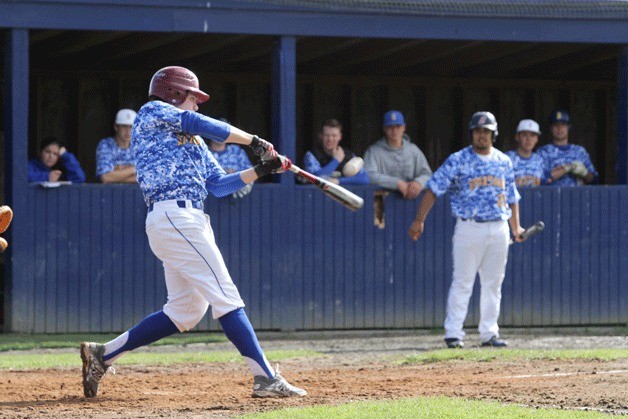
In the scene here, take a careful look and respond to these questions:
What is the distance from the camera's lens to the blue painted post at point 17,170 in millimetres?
13461

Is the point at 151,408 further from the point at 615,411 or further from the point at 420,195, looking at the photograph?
the point at 420,195

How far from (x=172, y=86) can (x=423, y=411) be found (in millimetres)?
2536

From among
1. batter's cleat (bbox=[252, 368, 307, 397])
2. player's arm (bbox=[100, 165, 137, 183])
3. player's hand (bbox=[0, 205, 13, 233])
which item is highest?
player's arm (bbox=[100, 165, 137, 183])

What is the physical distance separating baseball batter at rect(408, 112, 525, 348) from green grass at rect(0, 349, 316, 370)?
4.94ft

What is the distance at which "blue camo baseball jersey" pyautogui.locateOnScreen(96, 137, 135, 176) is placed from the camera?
555 inches

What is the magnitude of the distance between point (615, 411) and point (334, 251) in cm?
698

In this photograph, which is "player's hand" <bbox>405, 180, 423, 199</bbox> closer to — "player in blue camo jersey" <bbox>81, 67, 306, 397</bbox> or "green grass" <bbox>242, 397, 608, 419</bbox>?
"player in blue camo jersey" <bbox>81, 67, 306, 397</bbox>

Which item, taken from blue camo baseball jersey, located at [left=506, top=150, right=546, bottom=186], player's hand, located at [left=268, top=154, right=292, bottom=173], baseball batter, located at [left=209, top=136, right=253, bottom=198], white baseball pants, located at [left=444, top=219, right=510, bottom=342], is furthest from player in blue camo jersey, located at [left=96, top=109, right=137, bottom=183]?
player's hand, located at [left=268, top=154, right=292, bottom=173]

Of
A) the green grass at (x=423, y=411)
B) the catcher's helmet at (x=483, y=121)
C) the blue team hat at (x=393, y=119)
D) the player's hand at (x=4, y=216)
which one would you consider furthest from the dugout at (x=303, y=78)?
the green grass at (x=423, y=411)

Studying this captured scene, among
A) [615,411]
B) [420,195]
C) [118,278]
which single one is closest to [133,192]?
[118,278]

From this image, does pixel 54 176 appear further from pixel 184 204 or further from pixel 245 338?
pixel 245 338

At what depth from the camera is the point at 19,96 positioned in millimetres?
13539

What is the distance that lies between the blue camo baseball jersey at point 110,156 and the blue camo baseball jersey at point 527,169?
422cm

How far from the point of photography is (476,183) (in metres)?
12.4
